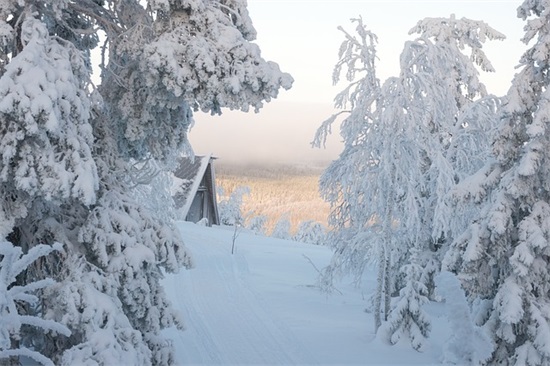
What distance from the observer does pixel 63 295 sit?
735 centimetres

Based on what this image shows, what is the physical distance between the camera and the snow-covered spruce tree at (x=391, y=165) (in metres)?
14.6

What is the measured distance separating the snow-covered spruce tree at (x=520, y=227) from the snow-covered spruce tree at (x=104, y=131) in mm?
4318

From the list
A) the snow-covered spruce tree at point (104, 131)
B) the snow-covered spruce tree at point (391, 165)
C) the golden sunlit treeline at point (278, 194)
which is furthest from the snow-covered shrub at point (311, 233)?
the snow-covered spruce tree at point (104, 131)

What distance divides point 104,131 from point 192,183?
28.9 m

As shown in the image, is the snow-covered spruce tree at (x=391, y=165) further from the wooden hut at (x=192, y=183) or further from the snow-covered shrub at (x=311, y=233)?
the snow-covered shrub at (x=311, y=233)

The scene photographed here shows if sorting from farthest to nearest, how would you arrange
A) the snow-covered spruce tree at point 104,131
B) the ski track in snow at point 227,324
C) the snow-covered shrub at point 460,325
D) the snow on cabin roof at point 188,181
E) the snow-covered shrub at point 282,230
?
1. the snow-covered shrub at point 282,230
2. the snow on cabin roof at point 188,181
3. the ski track in snow at point 227,324
4. the snow-covered spruce tree at point 104,131
5. the snow-covered shrub at point 460,325

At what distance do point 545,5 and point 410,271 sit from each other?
6.64 m

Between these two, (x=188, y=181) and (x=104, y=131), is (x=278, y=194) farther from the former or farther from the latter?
(x=104, y=131)

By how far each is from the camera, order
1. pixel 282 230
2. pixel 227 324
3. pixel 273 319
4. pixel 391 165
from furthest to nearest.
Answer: pixel 282 230 < pixel 273 319 < pixel 227 324 < pixel 391 165

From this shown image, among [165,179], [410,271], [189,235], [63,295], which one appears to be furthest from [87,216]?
[189,235]

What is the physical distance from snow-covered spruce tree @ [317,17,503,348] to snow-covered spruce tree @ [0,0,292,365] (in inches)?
245

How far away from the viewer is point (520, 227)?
403 inches

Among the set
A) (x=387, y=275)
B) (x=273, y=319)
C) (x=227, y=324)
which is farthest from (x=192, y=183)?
(x=387, y=275)

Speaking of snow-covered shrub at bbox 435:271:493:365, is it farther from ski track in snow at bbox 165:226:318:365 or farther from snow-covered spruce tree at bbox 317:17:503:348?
snow-covered spruce tree at bbox 317:17:503:348
